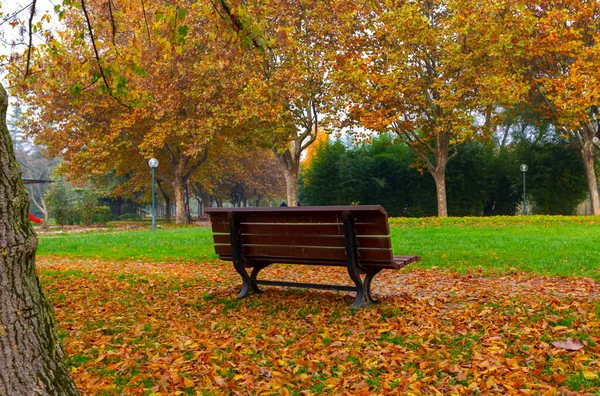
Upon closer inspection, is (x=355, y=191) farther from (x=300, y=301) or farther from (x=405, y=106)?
(x=300, y=301)

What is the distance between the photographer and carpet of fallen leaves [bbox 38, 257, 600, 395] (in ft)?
10.3

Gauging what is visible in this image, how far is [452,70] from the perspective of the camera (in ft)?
67.6

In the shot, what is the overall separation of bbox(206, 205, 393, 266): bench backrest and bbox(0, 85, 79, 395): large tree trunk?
2.57 meters

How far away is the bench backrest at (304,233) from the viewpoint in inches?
176

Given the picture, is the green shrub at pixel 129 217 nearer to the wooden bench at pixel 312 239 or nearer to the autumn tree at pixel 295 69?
the autumn tree at pixel 295 69

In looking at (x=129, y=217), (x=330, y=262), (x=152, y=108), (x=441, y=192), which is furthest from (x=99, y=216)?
(x=330, y=262)

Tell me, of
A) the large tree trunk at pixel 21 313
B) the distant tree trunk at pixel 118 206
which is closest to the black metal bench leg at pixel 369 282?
the large tree trunk at pixel 21 313

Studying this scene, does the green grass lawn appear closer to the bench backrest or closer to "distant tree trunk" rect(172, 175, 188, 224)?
the bench backrest

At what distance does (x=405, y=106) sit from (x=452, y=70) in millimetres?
2478

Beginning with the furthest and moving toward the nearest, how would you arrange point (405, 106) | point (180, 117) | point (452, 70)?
point (180, 117), point (405, 106), point (452, 70)

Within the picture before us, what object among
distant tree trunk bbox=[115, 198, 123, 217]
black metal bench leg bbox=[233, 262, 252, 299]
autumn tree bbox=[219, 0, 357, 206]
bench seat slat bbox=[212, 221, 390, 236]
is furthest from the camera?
distant tree trunk bbox=[115, 198, 123, 217]

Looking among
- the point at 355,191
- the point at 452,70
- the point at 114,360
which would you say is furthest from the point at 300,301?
the point at 355,191

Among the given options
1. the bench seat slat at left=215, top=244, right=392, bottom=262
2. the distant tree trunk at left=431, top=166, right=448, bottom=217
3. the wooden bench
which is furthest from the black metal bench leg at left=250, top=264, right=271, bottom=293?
the distant tree trunk at left=431, top=166, right=448, bottom=217

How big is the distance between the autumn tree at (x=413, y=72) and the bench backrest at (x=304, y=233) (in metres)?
14.3
